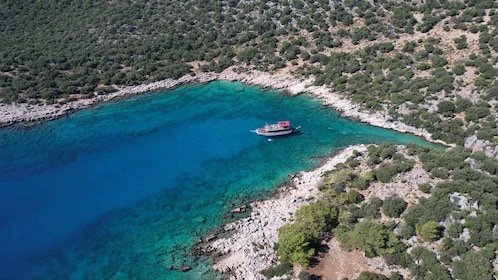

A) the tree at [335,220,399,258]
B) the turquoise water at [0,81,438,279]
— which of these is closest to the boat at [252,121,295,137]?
the turquoise water at [0,81,438,279]

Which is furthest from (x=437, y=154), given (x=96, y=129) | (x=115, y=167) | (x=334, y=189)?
(x=96, y=129)

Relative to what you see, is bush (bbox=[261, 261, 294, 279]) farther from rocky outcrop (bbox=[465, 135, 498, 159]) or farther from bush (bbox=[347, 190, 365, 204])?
rocky outcrop (bbox=[465, 135, 498, 159])

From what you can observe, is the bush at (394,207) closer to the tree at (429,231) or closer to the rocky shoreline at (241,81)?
the tree at (429,231)

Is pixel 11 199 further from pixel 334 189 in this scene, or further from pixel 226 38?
pixel 226 38

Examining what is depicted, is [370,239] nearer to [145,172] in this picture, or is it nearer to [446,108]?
[446,108]

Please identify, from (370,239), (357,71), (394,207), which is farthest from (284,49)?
(370,239)

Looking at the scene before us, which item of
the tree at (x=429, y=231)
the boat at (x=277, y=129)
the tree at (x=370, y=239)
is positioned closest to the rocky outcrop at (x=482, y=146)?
the tree at (x=429, y=231)
